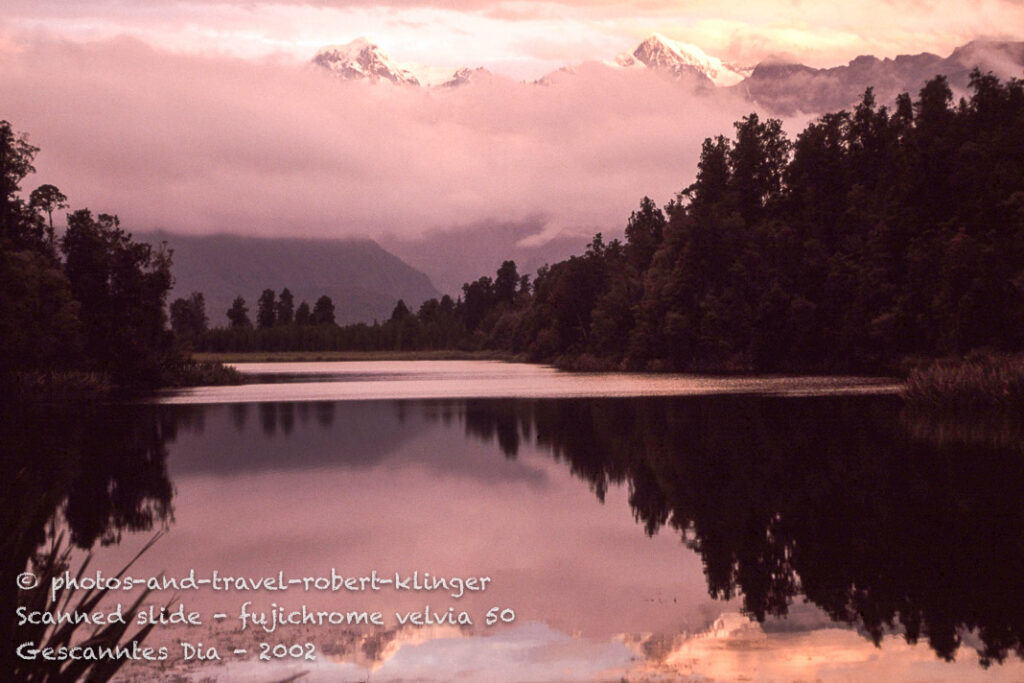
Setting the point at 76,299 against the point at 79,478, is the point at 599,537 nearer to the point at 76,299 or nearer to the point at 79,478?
the point at 79,478

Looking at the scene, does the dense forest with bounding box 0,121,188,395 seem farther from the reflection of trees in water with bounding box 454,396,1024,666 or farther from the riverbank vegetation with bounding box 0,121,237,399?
the reflection of trees in water with bounding box 454,396,1024,666

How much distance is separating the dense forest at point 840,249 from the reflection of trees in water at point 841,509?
44.5m

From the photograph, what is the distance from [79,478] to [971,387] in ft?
119

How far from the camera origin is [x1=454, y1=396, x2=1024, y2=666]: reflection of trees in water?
51.8 feet

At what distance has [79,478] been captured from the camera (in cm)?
3412

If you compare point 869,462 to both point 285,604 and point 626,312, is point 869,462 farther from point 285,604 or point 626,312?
point 626,312

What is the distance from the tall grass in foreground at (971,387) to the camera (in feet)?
147

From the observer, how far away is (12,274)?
70.3 metres

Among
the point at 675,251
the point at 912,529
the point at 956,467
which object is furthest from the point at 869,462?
the point at 675,251

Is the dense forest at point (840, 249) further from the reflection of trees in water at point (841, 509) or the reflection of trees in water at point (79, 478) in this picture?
the reflection of trees in water at point (79, 478)

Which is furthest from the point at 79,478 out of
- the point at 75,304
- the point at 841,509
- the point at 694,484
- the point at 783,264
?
the point at 783,264

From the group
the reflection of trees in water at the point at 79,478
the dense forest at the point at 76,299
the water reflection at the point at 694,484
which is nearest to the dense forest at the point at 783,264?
the dense forest at the point at 76,299

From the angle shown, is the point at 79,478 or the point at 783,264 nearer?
the point at 79,478

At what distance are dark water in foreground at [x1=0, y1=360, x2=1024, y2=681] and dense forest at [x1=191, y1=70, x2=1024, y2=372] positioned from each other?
154 feet
